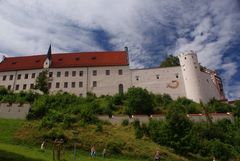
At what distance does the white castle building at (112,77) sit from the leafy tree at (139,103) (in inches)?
496

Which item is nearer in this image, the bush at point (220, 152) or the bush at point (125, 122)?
the bush at point (220, 152)

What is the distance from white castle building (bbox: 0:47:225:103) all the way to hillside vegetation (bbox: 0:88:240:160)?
4.95 m

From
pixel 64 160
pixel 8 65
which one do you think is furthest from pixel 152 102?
pixel 8 65

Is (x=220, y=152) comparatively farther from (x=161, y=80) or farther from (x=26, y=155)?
(x=161, y=80)

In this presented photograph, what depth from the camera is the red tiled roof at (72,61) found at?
75.5 meters

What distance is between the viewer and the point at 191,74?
230 ft

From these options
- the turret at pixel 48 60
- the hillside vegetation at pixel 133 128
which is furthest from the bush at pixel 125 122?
the turret at pixel 48 60

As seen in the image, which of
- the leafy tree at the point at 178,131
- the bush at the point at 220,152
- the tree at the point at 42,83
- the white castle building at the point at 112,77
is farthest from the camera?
the white castle building at the point at 112,77

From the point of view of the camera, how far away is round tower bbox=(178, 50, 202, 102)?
6850cm

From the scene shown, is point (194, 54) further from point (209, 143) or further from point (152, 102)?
point (209, 143)

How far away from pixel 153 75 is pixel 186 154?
33844 millimetres

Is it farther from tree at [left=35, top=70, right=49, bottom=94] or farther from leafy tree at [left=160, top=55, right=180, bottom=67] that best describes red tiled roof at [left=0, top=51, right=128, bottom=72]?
leafy tree at [left=160, top=55, right=180, bottom=67]

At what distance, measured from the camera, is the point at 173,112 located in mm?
46188

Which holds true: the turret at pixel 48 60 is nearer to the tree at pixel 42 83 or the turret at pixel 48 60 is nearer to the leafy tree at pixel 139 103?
the tree at pixel 42 83
